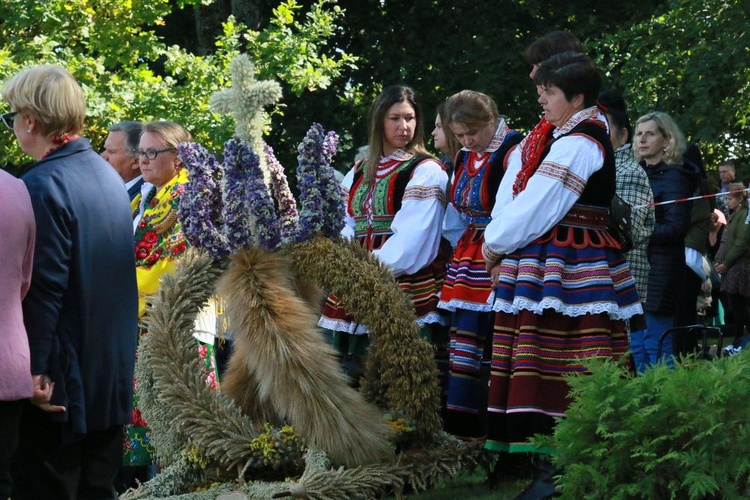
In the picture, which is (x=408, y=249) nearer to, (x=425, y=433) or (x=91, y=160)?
(x=425, y=433)

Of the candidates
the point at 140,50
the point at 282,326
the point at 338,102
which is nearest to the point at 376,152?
the point at 282,326

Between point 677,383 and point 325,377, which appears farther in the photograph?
point 325,377

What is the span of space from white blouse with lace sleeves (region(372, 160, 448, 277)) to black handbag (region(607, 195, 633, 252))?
3.38 feet

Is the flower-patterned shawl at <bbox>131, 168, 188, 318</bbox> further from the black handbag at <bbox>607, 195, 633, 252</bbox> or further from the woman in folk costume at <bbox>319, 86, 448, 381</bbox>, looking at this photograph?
the black handbag at <bbox>607, 195, 633, 252</bbox>

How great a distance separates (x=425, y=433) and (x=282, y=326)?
80cm

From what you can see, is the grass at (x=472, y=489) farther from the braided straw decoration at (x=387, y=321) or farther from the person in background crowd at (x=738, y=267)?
the person in background crowd at (x=738, y=267)

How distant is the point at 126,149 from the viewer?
641cm

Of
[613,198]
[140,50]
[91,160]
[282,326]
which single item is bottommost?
[282,326]

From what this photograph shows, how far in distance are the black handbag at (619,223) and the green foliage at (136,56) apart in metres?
6.66

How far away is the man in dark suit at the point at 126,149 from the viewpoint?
251 inches

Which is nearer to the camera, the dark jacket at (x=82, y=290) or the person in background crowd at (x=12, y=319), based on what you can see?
the person in background crowd at (x=12, y=319)

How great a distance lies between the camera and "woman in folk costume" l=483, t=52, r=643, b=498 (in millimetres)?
4586

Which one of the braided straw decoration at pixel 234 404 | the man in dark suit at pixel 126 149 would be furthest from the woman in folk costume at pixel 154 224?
the braided straw decoration at pixel 234 404

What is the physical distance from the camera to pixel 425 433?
479cm
